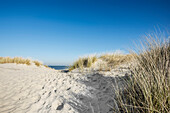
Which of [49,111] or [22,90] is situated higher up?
[22,90]

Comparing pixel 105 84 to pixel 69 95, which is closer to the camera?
pixel 69 95

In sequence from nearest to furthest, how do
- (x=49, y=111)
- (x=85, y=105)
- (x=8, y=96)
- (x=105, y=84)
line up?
(x=49, y=111), (x=85, y=105), (x=8, y=96), (x=105, y=84)

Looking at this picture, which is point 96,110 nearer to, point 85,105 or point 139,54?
point 85,105

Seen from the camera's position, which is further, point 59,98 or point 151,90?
point 59,98

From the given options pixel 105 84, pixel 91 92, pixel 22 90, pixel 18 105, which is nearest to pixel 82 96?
pixel 91 92

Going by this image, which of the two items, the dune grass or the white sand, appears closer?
the dune grass

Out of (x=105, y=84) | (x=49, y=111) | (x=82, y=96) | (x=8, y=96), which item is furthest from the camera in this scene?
(x=105, y=84)

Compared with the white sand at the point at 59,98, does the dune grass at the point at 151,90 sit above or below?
above

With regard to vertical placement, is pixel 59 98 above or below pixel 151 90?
below

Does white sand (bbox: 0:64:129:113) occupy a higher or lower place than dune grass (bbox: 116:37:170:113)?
lower

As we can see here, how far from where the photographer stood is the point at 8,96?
10.4ft

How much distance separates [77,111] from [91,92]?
1.06 m

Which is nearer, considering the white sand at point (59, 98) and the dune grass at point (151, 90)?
the dune grass at point (151, 90)

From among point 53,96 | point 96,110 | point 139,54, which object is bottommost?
point 96,110
